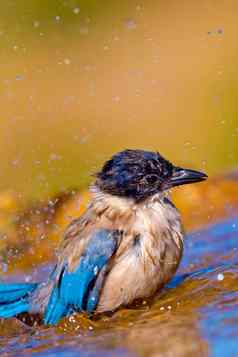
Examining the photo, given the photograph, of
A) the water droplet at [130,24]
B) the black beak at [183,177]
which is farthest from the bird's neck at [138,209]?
the water droplet at [130,24]

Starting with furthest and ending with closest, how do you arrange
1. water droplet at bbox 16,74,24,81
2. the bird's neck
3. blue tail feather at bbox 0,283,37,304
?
water droplet at bbox 16,74,24,81
blue tail feather at bbox 0,283,37,304
the bird's neck

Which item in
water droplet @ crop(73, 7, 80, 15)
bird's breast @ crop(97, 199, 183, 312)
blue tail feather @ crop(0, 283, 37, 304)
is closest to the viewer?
bird's breast @ crop(97, 199, 183, 312)

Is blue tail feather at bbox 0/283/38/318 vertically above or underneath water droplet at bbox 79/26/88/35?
underneath

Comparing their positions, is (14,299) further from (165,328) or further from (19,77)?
(19,77)

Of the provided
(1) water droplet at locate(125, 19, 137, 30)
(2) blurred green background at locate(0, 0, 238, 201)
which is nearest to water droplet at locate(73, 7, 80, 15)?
(2) blurred green background at locate(0, 0, 238, 201)

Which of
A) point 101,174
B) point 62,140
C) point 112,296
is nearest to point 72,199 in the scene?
point 101,174

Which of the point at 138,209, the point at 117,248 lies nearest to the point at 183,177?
the point at 138,209

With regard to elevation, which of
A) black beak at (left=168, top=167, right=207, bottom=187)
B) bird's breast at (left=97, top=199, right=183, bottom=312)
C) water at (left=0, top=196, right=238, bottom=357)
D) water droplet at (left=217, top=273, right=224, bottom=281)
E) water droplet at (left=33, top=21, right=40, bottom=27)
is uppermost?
water droplet at (left=33, top=21, right=40, bottom=27)

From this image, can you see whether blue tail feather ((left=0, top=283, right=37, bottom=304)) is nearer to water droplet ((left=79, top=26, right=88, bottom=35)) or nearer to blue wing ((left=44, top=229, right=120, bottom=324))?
blue wing ((left=44, top=229, right=120, bottom=324))

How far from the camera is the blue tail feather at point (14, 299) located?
8.47 m

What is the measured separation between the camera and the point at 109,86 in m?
17.4

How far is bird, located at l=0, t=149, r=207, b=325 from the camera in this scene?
26.3 feet

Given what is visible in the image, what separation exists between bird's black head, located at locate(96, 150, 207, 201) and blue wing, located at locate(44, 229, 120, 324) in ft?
1.35

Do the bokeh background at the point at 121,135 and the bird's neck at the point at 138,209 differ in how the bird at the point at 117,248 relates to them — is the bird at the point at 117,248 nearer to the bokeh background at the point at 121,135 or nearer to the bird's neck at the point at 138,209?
the bird's neck at the point at 138,209
